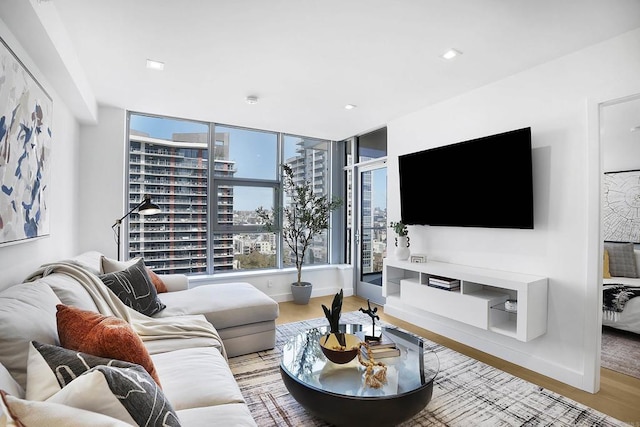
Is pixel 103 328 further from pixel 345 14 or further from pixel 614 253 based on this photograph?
pixel 614 253

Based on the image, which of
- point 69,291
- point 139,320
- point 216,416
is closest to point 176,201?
point 139,320

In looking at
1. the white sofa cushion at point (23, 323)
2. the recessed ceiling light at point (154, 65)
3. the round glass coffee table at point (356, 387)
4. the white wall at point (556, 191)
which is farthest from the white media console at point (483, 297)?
the recessed ceiling light at point (154, 65)

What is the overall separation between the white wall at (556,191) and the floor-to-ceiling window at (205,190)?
2.77 metres

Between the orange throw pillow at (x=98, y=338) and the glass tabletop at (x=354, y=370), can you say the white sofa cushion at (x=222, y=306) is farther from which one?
the orange throw pillow at (x=98, y=338)

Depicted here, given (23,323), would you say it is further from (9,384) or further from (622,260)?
(622,260)

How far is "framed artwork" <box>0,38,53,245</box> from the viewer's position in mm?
1695

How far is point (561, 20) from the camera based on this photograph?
2.06 meters

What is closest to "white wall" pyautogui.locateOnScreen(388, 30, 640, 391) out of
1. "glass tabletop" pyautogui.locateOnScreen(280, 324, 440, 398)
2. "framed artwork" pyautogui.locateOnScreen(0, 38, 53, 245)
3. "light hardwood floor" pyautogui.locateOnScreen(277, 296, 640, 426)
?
"light hardwood floor" pyautogui.locateOnScreen(277, 296, 640, 426)

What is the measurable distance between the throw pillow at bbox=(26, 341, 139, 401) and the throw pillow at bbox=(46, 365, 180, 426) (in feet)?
0.37

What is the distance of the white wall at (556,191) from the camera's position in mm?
2354

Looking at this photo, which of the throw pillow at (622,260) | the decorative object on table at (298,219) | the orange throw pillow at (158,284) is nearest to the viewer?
the orange throw pillow at (158,284)

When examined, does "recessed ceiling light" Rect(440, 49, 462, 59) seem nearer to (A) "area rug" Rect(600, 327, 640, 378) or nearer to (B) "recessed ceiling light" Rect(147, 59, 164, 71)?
(B) "recessed ceiling light" Rect(147, 59, 164, 71)

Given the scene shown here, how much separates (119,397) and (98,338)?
0.38 m

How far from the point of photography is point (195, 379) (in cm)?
160
